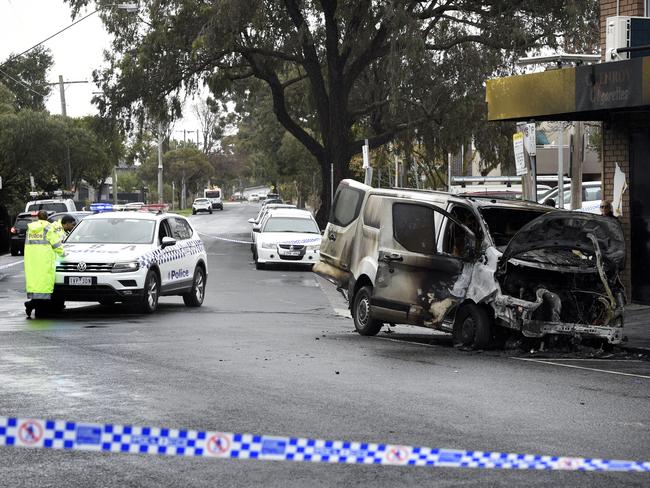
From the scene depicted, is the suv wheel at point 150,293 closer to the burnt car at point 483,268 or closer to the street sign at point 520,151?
the burnt car at point 483,268

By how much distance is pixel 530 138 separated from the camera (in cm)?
1812

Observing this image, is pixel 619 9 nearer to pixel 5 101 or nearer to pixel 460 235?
pixel 460 235

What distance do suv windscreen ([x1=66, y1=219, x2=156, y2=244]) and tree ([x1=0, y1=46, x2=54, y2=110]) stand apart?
253 ft

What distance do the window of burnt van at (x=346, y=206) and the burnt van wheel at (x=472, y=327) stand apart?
2.82m

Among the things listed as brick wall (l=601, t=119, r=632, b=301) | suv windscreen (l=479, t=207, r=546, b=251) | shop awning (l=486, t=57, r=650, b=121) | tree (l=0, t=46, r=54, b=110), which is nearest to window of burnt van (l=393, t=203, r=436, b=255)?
suv windscreen (l=479, t=207, r=546, b=251)

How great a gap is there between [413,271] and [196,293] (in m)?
6.86

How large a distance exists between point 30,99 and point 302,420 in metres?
90.4

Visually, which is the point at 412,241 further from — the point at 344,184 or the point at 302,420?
the point at 302,420

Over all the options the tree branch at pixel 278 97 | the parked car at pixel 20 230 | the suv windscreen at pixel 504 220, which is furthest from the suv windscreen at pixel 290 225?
the suv windscreen at pixel 504 220

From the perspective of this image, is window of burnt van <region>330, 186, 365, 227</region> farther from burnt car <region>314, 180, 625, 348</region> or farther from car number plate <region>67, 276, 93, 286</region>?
car number plate <region>67, 276, 93, 286</region>

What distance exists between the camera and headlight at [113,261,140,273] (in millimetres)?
17562

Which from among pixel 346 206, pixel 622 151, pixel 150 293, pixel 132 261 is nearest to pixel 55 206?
pixel 150 293

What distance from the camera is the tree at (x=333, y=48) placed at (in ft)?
121

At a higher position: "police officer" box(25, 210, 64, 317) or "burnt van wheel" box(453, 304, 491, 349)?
"police officer" box(25, 210, 64, 317)
